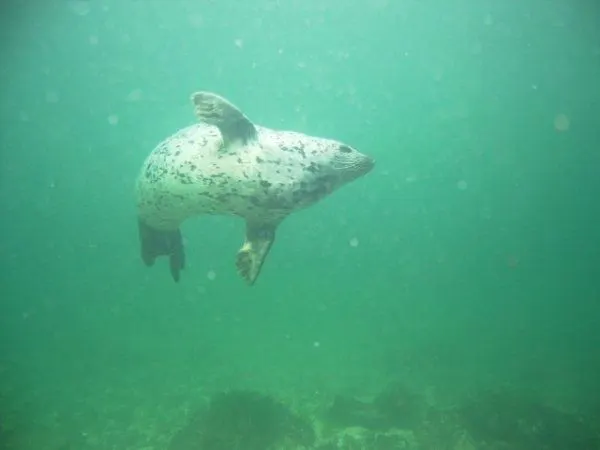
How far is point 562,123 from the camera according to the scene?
52344 mm

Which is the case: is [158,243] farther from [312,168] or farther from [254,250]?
[312,168]

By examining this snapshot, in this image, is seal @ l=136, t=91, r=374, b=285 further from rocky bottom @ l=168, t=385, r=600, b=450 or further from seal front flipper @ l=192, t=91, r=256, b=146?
rocky bottom @ l=168, t=385, r=600, b=450

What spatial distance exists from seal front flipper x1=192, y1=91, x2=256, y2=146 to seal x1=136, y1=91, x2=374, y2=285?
11mm

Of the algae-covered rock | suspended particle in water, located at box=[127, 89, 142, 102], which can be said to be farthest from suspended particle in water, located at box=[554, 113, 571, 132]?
the algae-covered rock

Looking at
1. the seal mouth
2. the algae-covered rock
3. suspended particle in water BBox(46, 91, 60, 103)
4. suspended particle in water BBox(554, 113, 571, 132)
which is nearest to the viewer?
the seal mouth

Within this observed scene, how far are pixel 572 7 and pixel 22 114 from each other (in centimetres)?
4699

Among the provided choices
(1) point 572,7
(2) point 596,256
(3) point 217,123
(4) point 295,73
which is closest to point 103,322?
(3) point 217,123

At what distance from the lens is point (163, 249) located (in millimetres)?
6699

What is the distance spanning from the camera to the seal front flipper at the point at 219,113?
431 centimetres

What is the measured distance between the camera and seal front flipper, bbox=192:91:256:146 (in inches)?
170

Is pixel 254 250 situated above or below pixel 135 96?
below

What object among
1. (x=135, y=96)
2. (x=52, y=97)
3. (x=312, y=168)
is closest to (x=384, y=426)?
(x=312, y=168)

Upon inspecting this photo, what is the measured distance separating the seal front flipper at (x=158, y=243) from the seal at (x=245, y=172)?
1139 mm

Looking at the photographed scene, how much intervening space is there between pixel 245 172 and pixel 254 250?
100 centimetres
